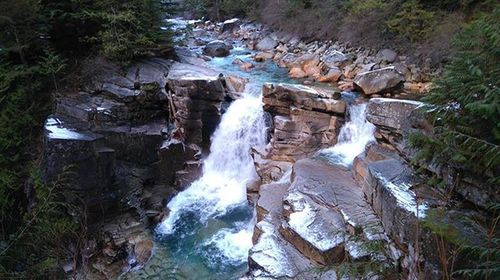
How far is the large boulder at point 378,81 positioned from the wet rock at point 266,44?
845cm

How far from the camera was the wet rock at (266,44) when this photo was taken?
1909cm

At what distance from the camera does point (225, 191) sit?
9.57 meters

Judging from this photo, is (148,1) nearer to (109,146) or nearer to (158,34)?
(158,34)

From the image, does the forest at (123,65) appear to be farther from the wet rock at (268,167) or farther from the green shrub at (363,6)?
the wet rock at (268,167)

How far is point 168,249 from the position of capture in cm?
790

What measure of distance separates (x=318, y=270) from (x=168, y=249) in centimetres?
546

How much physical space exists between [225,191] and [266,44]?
461 inches

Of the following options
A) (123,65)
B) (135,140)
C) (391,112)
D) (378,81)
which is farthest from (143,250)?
(378,81)

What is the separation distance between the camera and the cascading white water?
862cm

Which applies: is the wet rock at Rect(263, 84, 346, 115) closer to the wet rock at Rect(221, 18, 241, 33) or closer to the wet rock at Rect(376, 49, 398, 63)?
the wet rock at Rect(376, 49, 398, 63)

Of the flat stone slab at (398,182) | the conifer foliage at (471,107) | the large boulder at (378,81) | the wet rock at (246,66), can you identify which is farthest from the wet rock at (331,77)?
the conifer foliage at (471,107)

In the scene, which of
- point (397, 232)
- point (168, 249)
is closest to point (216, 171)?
point (168, 249)

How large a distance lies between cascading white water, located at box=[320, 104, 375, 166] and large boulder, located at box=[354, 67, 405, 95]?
1.86 m

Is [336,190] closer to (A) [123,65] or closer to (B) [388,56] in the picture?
(A) [123,65]
